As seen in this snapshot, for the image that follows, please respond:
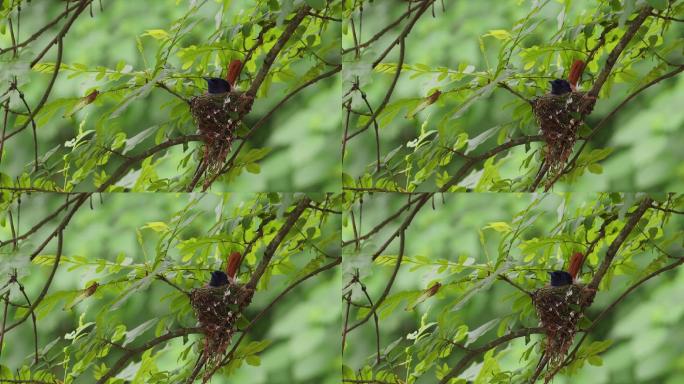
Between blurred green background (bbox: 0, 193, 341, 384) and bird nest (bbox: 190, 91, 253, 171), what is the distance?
0.44 ft

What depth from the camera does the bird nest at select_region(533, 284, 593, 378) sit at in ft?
8.96

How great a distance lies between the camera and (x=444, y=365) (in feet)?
9.29

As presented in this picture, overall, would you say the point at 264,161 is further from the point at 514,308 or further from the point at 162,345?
the point at 514,308

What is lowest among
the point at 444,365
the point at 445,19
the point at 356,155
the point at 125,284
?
the point at 444,365

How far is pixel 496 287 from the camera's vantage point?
2.80m

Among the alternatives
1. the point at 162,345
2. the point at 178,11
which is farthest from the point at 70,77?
the point at 162,345

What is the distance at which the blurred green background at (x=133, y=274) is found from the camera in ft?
9.16

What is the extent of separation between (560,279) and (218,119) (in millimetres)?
1160

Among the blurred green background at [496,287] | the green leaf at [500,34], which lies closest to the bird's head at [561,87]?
the green leaf at [500,34]

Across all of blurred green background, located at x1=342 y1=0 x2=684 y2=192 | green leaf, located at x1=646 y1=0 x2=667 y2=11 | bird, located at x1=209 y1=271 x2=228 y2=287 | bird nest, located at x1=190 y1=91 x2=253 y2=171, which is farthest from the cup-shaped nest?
bird nest, located at x1=190 y1=91 x2=253 y2=171

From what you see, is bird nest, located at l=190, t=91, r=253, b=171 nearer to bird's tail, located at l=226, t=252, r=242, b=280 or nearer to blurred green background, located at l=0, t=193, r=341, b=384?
blurred green background, located at l=0, t=193, r=341, b=384

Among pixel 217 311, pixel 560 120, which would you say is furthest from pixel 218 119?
pixel 560 120

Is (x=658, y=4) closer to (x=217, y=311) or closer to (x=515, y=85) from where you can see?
(x=515, y=85)

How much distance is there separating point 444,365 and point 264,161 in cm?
86
